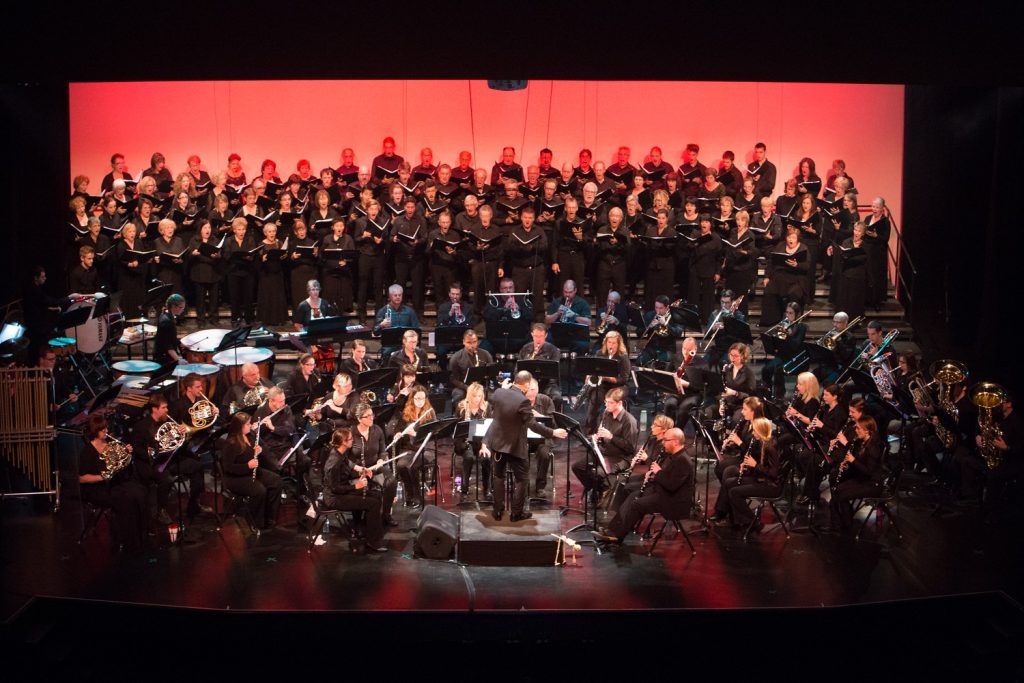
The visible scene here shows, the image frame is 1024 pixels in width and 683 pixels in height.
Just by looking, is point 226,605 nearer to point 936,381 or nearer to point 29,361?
point 29,361

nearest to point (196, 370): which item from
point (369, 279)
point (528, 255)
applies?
point (369, 279)

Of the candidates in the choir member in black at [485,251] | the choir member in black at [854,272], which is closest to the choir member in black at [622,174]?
the choir member in black at [485,251]

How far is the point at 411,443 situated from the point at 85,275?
550 cm

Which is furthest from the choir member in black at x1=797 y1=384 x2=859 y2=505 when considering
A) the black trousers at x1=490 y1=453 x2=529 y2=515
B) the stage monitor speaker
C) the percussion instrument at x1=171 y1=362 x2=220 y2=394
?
the percussion instrument at x1=171 y1=362 x2=220 y2=394

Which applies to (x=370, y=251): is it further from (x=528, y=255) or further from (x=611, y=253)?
(x=611, y=253)

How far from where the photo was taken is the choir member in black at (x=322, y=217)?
13.5 meters

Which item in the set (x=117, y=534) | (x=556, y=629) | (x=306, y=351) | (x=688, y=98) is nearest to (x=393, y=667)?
(x=556, y=629)

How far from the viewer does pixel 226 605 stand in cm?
786

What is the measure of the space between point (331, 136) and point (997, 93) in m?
9.02

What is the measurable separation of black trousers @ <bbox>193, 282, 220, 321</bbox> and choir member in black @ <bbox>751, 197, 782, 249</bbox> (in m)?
6.64

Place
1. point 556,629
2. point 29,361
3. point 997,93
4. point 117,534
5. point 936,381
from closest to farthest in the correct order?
1. point 556,629
2. point 117,534
3. point 936,381
4. point 29,361
5. point 997,93

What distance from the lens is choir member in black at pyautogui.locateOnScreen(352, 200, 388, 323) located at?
13375 mm

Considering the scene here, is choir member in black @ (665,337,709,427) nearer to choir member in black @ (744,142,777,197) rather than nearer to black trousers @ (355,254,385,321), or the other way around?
black trousers @ (355,254,385,321)

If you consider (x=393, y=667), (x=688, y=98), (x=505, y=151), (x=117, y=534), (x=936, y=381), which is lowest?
(x=393, y=667)
